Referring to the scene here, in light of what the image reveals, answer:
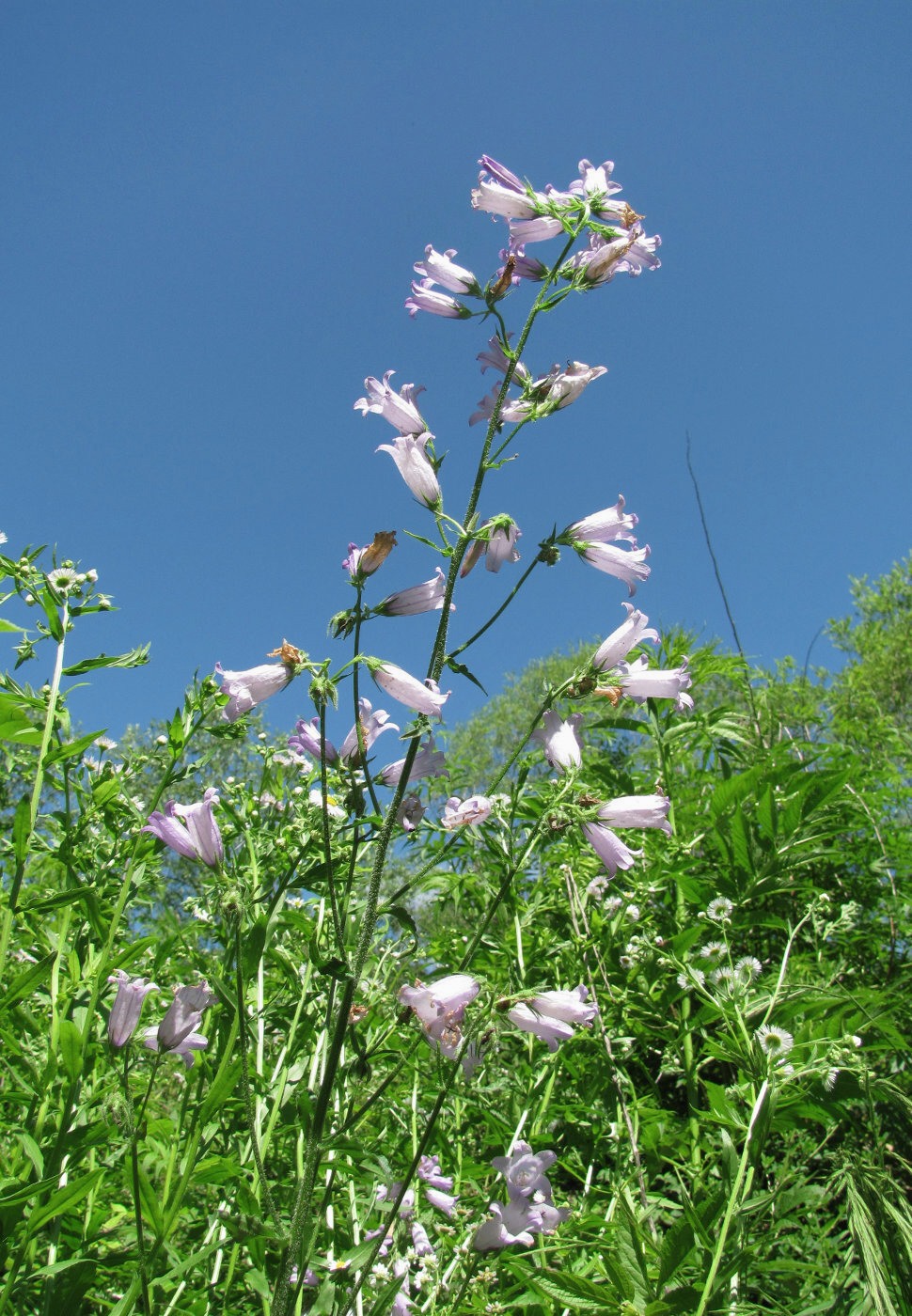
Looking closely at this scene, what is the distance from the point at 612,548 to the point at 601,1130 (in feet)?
5.06

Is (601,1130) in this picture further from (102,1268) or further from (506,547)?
(506,547)

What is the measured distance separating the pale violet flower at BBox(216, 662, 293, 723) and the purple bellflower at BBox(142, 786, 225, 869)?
204mm

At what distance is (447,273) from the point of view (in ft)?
6.82

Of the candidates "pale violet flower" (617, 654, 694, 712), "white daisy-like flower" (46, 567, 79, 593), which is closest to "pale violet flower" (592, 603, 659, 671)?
"pale violet flower" (617, 654, 694, 712)

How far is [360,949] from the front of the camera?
1423mm

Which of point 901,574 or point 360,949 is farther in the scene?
point 901,574

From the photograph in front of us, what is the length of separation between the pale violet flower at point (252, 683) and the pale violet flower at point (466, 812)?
1.46 feet

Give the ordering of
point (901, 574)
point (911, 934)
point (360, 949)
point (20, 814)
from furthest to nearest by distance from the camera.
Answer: point (901, 574), point (911, 934), point (20, 814), point (360, 949)

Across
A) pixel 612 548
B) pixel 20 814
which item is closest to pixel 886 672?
pixel 612 548

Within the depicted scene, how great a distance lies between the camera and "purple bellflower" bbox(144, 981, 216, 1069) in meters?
1.68

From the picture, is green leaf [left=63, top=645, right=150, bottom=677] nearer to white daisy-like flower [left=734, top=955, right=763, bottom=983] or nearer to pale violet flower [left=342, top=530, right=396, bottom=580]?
pale violet flower [left=342, top=530, right=396, bottom=580]

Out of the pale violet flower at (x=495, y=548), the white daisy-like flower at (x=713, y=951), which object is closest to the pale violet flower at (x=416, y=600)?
the pale violet flower at (x=495, y=548)

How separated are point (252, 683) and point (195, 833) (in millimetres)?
332

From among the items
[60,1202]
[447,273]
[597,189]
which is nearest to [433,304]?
[447,273]
